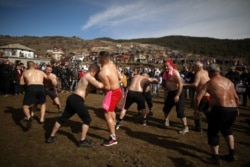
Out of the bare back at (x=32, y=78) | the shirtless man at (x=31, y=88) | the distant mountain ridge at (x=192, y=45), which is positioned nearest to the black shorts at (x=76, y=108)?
the shirtless man at (x=31, y=88)

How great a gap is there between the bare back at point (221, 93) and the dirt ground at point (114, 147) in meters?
1.27

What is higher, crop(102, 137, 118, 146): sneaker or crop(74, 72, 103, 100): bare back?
crop(74, 72, 103, 100): bare back

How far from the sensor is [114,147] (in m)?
5.19

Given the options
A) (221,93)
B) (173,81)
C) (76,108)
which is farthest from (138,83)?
(221,93)

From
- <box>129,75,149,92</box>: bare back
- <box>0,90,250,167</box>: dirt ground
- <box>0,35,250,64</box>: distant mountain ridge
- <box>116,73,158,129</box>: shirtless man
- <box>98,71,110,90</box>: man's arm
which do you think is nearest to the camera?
<box>0,90,250,167</box>: dirt ground

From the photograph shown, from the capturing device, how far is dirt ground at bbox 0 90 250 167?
438 centimetres

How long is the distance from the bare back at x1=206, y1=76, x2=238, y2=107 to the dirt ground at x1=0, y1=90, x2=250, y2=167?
127 centimetres

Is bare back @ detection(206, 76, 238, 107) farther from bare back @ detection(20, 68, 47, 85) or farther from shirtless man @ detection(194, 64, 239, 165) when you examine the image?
bare back @ detection(20, 68, 47, 85)

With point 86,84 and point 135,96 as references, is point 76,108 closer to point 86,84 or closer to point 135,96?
point 86,84

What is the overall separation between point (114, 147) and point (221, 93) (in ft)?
9.05

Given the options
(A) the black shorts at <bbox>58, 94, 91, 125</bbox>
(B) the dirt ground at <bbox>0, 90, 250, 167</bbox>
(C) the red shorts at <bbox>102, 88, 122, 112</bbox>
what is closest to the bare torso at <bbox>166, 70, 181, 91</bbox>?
(B) the dirt ground at <bbox>0, 90, 250, 167</bbox>

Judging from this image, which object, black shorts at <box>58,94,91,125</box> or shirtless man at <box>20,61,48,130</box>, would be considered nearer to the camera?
black shorts at <box>58,94,91,125</box>

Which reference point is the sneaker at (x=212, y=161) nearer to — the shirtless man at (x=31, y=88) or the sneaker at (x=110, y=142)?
the sneaker at (x=110, y=142)

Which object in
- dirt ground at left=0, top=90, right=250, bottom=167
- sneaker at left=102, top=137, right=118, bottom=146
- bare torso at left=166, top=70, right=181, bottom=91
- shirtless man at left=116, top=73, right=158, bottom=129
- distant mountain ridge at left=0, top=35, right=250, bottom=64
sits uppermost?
distant mountain ridge at left=0, top=35, right=250, bottom=64
